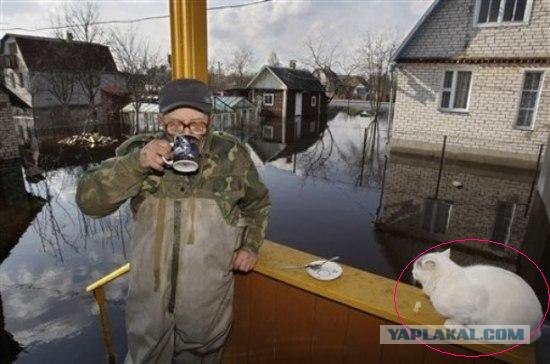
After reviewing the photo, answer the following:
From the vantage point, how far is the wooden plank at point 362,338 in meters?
1.94

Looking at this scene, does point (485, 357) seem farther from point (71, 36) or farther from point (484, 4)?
point (71, 36)

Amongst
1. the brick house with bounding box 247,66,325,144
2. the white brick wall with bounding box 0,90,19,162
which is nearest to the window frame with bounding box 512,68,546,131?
the brick house with bounding box 247,66,325,144

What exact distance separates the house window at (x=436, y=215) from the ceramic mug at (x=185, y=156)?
7174 millimetres

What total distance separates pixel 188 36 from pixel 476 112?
49.0 ft

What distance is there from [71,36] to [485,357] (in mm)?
36762

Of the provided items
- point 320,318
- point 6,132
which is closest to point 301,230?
point 320,318

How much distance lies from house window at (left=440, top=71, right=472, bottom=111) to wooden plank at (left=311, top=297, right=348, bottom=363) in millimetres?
15118

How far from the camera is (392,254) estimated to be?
6504 mm

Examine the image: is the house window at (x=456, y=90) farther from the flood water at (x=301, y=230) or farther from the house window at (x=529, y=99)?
the flood water at (x=301, y=230)

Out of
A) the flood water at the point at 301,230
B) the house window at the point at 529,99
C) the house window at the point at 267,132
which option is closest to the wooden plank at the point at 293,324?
the flood water at the point at 301,230

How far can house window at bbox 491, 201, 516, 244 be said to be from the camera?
7.08 meters

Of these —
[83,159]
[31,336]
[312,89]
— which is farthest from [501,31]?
[312,89]

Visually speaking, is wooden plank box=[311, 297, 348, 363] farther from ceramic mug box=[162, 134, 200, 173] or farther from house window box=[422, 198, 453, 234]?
house window box=[422, 198, 453, 234]

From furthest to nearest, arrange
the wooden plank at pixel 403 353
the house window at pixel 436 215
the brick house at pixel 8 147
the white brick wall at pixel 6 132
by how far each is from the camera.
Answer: the white brick wall at pixel 6 132
the brick house at pixel 8 147
the house window at pixel 436 215
the wooden plank at pixel 403 353
